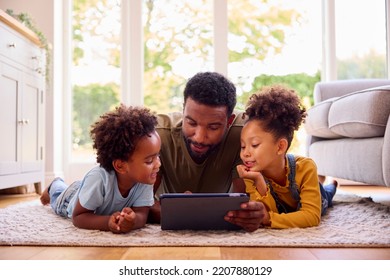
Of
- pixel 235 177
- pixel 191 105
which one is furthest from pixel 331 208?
pixel 191 105

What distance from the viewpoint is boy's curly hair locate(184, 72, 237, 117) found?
5.08 ft

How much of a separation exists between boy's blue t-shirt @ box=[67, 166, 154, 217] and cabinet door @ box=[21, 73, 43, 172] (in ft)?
4.37

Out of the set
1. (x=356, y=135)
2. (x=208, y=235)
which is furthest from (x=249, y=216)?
(x=356, y=135)

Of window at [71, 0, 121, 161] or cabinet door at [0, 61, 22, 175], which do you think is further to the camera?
window at [71, 0, 121, 161]

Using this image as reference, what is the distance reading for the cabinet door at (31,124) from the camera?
2670 mm

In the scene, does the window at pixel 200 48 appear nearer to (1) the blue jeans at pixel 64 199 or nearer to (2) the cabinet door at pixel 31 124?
(2) the cabinet door at pixel 31 124

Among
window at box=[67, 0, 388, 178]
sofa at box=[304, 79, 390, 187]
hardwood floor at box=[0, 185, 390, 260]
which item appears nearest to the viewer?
hardwood floor at box=[0, 185, 390, 260]

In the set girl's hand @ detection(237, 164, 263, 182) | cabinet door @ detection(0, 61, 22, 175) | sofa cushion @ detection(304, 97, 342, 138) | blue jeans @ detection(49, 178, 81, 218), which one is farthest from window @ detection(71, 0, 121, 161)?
girl's hand @ detection(237, 164, 263, 182)

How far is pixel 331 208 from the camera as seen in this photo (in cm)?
190

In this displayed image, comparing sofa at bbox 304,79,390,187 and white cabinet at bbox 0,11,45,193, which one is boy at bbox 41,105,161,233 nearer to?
sofa at bbox 304,79,390,187

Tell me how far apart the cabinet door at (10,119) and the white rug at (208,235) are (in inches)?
33.0

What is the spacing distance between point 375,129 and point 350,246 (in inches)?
31.7

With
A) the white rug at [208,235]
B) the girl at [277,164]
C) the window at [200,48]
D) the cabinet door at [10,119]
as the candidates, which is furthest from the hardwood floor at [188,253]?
the window at [200,48]
